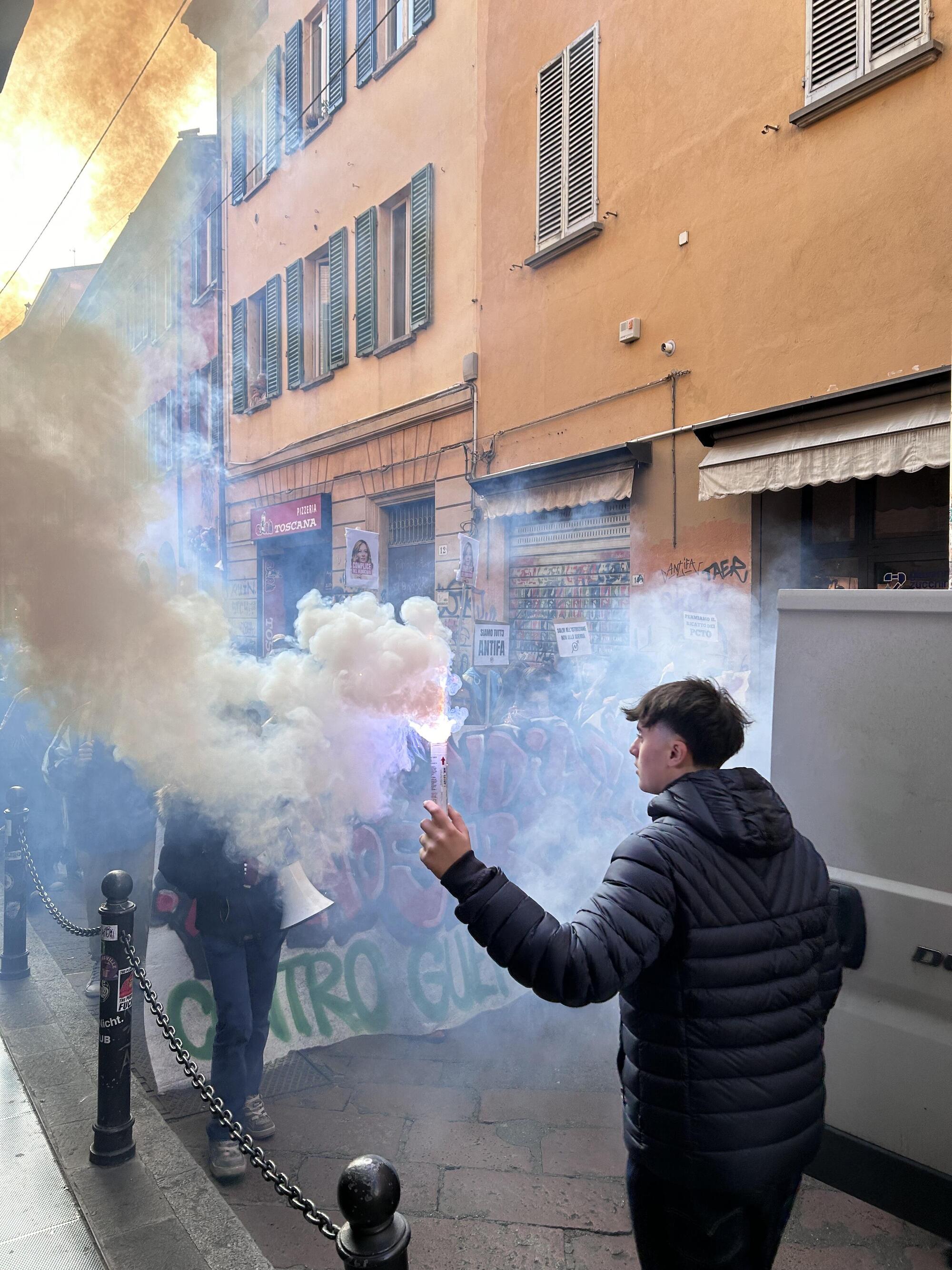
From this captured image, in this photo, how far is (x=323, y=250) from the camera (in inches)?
530

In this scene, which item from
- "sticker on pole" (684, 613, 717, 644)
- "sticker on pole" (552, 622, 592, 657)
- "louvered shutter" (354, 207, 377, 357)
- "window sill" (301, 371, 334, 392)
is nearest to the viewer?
"sticker on pole" (684, 613, 717, 644)

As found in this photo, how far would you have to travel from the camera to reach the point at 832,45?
6.61 meters

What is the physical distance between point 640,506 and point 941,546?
2.72 metres

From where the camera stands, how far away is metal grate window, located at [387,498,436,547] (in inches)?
463

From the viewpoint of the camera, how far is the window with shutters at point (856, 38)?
612cm

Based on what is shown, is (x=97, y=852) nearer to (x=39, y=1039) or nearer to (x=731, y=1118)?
(x=39, y=1039)

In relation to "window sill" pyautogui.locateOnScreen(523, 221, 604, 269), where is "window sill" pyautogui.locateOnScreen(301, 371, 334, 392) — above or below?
below

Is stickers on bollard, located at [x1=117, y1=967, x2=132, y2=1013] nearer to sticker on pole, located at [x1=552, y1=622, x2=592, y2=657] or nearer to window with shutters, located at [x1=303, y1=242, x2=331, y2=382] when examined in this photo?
sticker on pole, located at [x1=552, y1=622, x2=592, y2=657]

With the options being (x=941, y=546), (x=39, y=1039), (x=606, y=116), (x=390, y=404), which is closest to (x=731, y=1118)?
(x=39, y=1039)

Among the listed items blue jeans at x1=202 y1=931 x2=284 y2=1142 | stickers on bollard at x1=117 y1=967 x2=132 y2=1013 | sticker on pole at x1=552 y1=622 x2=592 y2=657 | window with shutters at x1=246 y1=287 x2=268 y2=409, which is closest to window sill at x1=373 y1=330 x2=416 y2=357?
window with shutters at x1=246 y1=287 x2=268 y2=409

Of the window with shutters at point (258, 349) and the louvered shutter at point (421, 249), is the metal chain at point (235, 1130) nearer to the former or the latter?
the louvered shutter at point (421, 249)

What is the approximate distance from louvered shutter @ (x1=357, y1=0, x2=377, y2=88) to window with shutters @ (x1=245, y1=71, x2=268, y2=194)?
5.00ft

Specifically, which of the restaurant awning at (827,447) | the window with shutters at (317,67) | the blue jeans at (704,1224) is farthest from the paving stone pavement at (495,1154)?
the window with shutters at (317,67)

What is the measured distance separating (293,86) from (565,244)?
5810 mm
